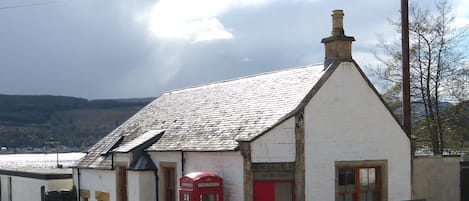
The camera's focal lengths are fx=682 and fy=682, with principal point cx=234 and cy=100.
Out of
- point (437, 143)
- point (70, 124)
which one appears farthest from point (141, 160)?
point (70, 124)

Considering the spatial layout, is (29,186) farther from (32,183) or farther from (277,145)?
(277,145)

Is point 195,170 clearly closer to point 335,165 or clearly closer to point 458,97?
point 335,165

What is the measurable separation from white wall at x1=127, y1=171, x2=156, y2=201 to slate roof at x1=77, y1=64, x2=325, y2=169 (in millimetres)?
852

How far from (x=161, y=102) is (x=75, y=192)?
4997mm

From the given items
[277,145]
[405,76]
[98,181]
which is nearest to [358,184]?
[277,145]

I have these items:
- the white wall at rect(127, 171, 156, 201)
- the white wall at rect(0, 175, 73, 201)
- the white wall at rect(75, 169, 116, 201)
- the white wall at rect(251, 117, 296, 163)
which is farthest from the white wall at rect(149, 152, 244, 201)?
the white wall at rect(0, 175, 73, 201)

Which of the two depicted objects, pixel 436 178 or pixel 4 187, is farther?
pixel 4 187

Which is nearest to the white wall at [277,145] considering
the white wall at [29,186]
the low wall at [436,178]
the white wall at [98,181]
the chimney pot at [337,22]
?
the chimney pot at [337,22]

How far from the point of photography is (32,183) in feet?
97.8

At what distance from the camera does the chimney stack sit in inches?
731

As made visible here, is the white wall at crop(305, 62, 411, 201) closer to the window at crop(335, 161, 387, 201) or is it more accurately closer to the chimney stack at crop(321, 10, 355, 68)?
the window at crop(335, 161, 387, 201)

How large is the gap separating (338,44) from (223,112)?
430 cm

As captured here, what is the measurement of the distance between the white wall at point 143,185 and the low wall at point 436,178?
8071 millimetres

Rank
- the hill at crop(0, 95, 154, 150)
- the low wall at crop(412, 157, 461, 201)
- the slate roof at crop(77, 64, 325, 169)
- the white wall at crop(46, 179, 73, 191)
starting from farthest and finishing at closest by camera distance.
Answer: the hill at crop(0, 95, 154, 150) < the white wall at crop(46, 179, 73, 191) < the low wall at crop(412, 157, 461, 201) < the slate roof at crop(77, 64, 325, 169)
